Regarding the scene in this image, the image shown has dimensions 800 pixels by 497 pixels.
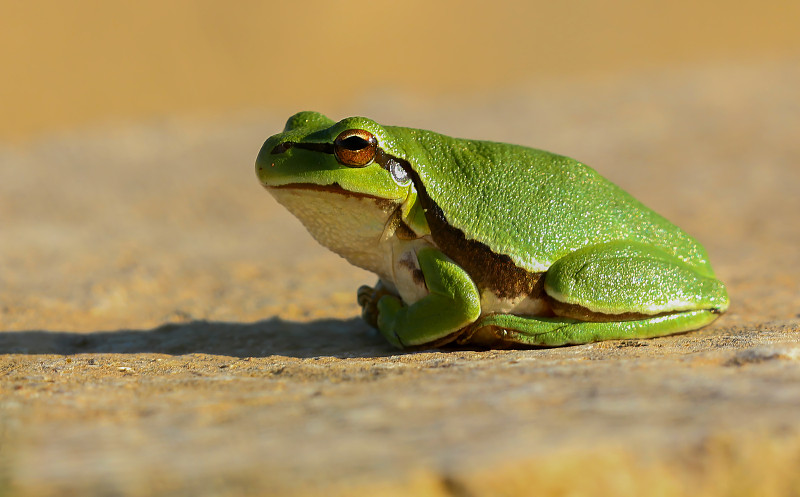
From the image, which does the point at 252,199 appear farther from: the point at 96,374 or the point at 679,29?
the point at 679,29

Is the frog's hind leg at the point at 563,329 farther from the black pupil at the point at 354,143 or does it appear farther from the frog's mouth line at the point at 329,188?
the black pupil at the point at 354,143

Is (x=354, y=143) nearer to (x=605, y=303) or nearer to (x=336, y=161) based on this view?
(x=336, y=161)

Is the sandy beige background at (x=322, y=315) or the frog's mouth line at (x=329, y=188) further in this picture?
the frog's mouth line at (x=329, y=188)

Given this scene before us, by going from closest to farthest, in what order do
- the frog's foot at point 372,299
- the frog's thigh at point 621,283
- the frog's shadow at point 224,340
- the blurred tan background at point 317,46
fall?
1. the frog's thigh at point 621,283
2. the frog's shadow at point 224,340
3. the frog's foot at point 372,299
4. the blurred tan background at point 317,46

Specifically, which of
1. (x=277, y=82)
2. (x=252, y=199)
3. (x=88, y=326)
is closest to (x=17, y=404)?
(x=88, y=326)

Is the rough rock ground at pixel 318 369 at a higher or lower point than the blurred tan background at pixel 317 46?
lower

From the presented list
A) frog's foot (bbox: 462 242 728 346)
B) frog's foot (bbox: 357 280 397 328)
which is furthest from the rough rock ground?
frog's foot (bbox: 357 280 397 328)

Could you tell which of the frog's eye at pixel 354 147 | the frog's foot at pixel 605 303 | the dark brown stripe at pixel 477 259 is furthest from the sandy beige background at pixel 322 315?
the frog's eye at pixel 354 147

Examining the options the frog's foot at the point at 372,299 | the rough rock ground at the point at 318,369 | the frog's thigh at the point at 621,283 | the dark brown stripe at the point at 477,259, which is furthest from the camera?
the frog's foot at the point at 372,299
